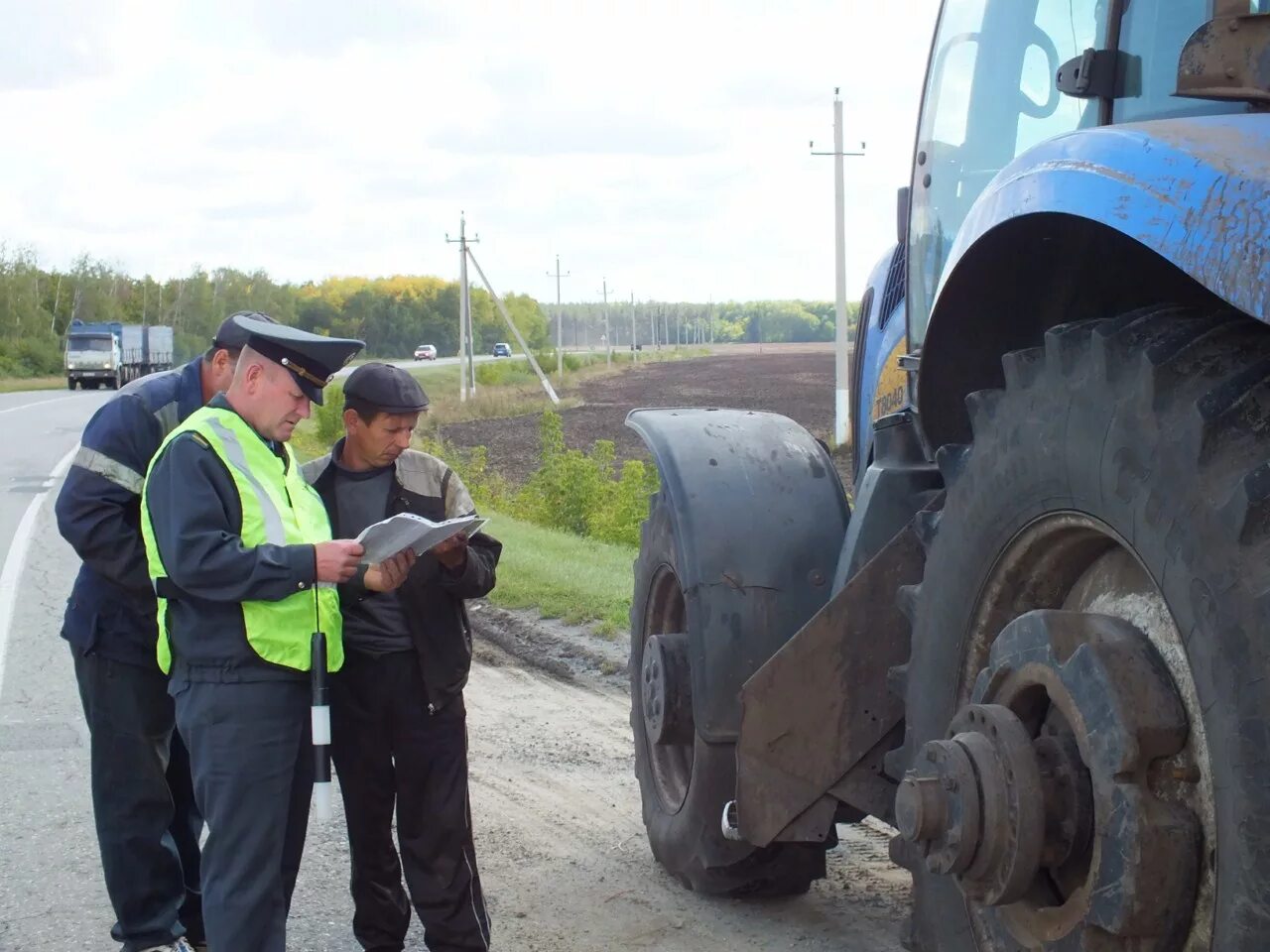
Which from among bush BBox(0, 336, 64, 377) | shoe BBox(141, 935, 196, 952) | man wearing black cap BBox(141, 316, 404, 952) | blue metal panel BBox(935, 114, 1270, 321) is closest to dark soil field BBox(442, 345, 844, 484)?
shoe BBox(141, 935, 196, 952)

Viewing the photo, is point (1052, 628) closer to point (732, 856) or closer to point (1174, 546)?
point (1174, 546)

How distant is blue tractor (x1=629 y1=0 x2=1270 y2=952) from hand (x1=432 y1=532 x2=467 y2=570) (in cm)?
103

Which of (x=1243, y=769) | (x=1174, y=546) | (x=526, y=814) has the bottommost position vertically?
(x=526, y=814)

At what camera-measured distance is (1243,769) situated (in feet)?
5.98

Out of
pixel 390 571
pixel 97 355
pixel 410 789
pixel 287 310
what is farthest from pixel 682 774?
pixel 287 310

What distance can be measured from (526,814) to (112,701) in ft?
6.17

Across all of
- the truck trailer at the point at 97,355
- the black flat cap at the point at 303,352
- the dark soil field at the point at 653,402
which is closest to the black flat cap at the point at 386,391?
the black flat cap at the point at 303,352

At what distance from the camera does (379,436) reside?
4.18 metres

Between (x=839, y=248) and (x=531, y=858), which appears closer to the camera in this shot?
(x=531, y=858)

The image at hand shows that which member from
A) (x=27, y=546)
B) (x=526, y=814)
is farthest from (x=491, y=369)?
(x=526, y=814)

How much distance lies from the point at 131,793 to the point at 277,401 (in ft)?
4.38

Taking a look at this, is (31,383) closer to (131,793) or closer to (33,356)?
(33,356)

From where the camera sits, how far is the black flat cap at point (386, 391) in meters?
4.13

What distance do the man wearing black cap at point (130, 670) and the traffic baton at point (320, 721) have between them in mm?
742
